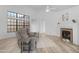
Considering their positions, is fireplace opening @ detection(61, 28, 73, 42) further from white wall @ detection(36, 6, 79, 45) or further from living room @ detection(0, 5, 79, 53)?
white wall @ detection(36, 6, 79, 45)

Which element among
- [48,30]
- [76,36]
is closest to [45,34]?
[48,30]

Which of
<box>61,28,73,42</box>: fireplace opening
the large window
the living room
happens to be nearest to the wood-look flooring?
the living room

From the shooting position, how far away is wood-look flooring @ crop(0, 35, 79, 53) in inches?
144

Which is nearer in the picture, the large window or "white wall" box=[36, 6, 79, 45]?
the large window

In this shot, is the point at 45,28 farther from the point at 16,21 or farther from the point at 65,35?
the point at 16,21

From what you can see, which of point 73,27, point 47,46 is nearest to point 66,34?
point 73,27

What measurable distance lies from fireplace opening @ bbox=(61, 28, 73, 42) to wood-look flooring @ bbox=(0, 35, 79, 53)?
0.60ft

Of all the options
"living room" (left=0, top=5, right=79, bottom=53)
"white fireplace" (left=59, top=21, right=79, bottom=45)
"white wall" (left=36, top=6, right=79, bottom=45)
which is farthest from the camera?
"white fireplace" (left=59, top=21, right=79, bottom=45)

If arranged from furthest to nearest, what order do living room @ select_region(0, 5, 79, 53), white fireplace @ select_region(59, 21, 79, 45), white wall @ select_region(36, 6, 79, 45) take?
1. white fireplace @ select_region(59, 21, 79, 45)
2. white wall @ select_region(36, 6, 79, 45)
3. living room @ select_region(0, 5, 79, 53)

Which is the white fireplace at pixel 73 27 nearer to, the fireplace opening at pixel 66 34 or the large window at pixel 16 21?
the fireplace opening at pixel 66 34

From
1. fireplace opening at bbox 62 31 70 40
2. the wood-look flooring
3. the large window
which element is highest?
the large window

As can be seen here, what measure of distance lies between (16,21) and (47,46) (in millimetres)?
1375

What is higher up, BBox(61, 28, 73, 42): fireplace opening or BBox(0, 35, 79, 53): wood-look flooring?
BBox(61, 28, 73, 42): fireplace opening

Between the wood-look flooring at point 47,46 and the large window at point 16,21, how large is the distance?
1.25 ft
